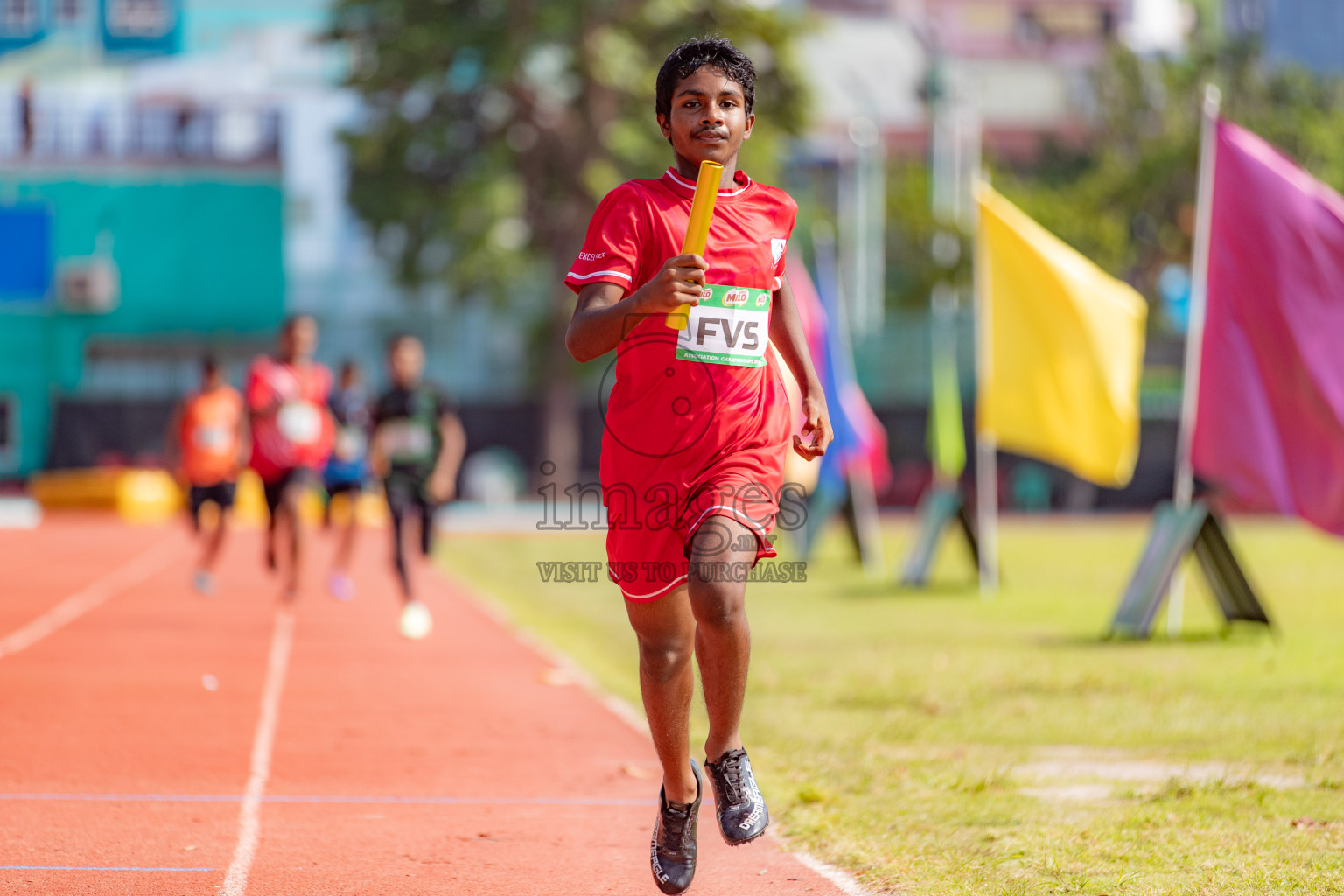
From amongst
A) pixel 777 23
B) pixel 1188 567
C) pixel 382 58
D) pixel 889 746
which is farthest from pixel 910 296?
pixel 889 746

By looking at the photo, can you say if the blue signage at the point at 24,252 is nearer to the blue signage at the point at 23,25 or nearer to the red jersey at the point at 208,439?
the blue signage at the point at 23,25

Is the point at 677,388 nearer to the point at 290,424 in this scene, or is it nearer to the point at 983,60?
the point at 290,424

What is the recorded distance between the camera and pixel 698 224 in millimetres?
4402

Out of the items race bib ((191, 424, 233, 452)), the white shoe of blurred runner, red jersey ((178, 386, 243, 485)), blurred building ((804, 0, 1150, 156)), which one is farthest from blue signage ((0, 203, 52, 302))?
the white shoe of blurred runner

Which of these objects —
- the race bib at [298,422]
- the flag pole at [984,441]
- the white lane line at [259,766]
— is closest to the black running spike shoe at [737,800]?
the white lane line at [259,766]

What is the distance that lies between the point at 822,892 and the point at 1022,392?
30.4 ft

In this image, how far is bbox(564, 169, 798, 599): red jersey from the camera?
462 cm

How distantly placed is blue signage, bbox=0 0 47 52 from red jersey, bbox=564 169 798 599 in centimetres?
1548

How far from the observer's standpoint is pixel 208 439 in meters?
16.1

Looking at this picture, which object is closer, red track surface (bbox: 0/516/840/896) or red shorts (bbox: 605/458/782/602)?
red shorts (bbox: 605/458/782/602)

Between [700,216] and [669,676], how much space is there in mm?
1194

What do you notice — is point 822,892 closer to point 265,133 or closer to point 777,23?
point 777,23

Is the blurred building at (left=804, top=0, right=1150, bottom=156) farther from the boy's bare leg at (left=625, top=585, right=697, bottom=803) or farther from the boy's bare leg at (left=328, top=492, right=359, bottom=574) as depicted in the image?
the boy's bare leg at (left=625, top=585, right=697, bottom=803)

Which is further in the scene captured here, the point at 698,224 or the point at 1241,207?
the point at 1241,207
